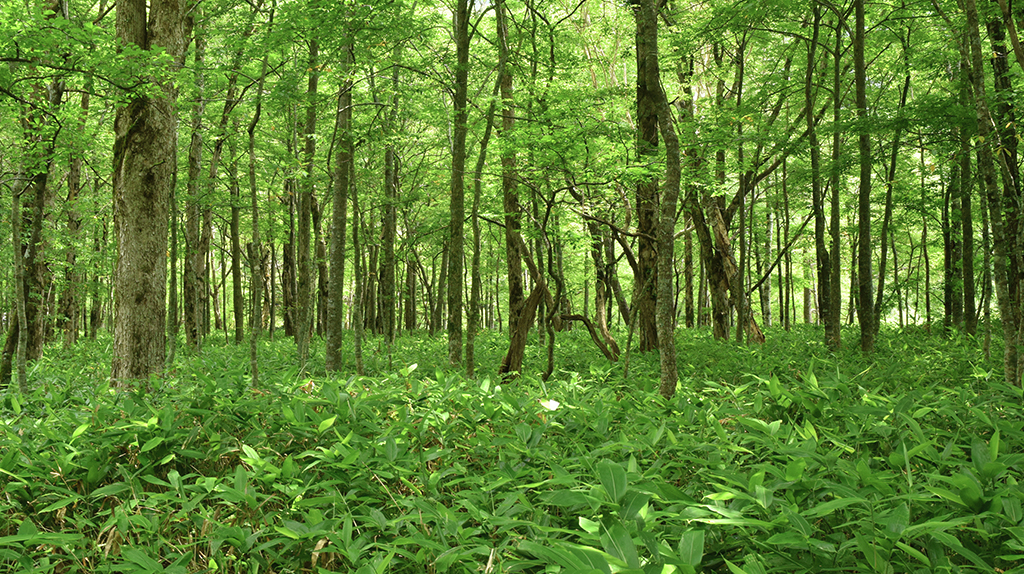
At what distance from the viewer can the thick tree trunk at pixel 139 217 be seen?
5.90 meters

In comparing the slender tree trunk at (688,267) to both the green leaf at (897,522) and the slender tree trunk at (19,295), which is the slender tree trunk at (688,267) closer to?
the green leaf at (897,522)

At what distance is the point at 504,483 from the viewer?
8.95ft

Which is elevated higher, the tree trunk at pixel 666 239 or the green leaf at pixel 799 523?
the tree trunk at pixel 666 239

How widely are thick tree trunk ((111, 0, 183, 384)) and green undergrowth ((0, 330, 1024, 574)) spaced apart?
115 centimetres

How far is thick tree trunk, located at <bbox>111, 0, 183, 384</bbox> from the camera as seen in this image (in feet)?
19.4

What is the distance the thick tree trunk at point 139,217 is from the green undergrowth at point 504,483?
3.76 feet

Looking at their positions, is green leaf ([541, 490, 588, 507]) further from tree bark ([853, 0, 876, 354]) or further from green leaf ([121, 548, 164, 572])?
tree bark ([853, 0, 876, 354])

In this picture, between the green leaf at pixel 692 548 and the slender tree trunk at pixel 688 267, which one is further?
the slender tree trunk at pixel 688 267

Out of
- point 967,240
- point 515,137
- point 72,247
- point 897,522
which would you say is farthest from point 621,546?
point 72,247

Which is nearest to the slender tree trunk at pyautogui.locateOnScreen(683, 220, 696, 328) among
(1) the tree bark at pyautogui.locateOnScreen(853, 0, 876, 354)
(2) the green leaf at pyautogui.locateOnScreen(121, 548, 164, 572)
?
(1) the tree bark at pyautogui.locateOnScreen(853, 0, 876, 354)

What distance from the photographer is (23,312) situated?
6145 millimetres

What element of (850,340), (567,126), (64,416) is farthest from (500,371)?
(850,340)

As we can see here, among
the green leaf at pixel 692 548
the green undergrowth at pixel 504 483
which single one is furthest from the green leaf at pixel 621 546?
the green leaf at pixel 692 548

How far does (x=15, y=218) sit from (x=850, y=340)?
524 inches
